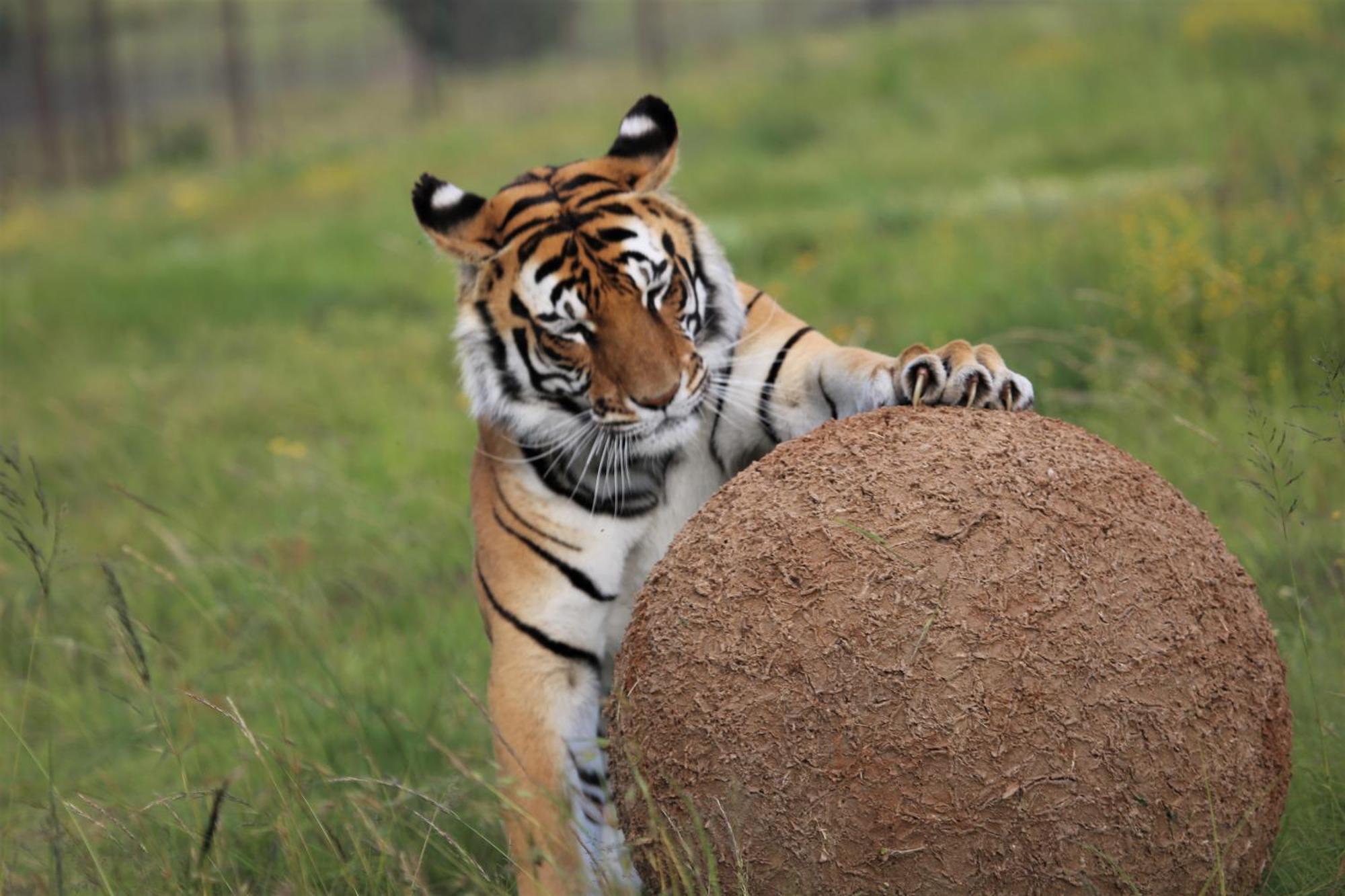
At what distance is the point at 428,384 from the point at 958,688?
21.8 feet

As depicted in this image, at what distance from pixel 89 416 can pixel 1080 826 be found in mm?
8107

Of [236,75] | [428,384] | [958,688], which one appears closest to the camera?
[958,688]

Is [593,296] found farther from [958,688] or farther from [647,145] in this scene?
[958,688]

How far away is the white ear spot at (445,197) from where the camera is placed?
3412 mm

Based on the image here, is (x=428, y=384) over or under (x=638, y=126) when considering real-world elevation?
under

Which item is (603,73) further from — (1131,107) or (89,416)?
(89,416)

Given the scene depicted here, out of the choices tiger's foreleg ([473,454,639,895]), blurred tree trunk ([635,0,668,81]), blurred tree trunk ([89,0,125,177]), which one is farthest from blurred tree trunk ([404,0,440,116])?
tiger's foreleg ([473,454,639,895])

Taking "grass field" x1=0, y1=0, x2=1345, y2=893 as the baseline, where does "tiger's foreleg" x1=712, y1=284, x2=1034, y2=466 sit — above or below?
above

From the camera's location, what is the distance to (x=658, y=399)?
3.22 meters

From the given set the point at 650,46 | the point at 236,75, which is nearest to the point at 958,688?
the point at 236,75

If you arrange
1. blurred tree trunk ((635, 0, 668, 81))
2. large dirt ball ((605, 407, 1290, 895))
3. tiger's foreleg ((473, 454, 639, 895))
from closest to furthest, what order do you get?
large dirt ball ((605, 407, 1290, 895))
tiger's foreleg ((473, 454, 639, 895))
blurred tree trunk ((635, 0, 668, 81))

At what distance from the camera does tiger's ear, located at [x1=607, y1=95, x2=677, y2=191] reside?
3590 mm

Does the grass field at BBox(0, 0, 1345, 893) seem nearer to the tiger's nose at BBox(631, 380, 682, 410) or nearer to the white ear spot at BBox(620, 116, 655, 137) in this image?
the tiger's nose at BBox(631, 380, 682, 410)

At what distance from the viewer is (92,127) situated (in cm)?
2458
